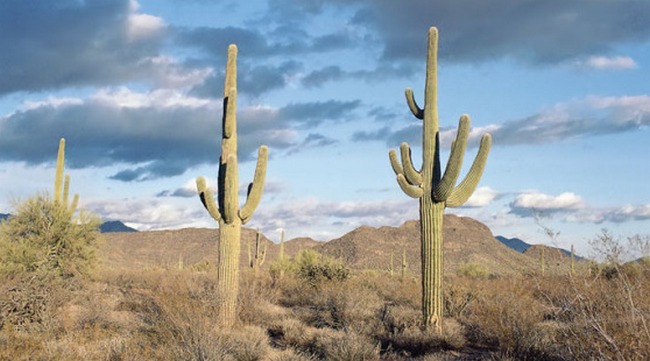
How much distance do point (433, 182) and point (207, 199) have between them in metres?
5.18

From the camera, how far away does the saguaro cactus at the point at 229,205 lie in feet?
45.7

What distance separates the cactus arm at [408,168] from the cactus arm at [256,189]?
3235mm

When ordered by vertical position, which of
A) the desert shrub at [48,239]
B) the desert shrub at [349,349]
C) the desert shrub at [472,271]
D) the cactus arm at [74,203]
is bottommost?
the desert shrub at [349,349]

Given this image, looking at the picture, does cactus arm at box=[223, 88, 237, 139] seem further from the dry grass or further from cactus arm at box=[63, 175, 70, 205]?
cactus arm at box=[63, 175, 70, 205]

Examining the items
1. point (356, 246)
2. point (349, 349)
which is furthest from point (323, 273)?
point (356, 246)

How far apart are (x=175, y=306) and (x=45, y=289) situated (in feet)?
12.4

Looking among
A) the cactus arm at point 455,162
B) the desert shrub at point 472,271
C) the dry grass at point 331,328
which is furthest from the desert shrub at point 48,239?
the desert shrub at point 472,271

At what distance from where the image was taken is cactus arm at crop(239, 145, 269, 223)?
47.2ft

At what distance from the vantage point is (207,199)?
14.4 m

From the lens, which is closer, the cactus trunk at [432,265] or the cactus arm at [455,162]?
the cactus arm at [455,162]

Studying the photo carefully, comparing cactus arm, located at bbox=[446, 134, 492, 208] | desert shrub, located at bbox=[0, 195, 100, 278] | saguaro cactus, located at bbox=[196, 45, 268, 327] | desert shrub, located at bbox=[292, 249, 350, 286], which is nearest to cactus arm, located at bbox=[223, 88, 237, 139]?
saguaro cactus, located at bbox=[196, 45, 268, 327]

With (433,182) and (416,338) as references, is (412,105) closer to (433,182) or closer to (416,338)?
(433,182)

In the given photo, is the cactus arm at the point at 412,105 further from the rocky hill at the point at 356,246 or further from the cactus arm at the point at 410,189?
the rocky hill at the point at 356,246

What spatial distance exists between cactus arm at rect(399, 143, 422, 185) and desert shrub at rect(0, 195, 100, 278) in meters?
13.7
